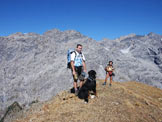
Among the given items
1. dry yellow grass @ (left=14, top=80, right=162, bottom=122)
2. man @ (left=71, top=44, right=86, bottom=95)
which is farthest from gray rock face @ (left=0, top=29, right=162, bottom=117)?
dry yellow grass @ (left=14, top=80, right=162, bottom=122)

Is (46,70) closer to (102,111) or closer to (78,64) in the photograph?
(78,64)

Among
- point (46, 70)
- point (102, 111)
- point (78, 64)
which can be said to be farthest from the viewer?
point (46, 70)

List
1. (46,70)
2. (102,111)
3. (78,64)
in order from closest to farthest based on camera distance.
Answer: (102,111)
(78,64)
(46,70)

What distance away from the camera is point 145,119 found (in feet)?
24.3

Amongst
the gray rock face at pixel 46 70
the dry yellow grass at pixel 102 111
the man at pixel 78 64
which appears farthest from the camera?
the gray rock face at pixel 46 70

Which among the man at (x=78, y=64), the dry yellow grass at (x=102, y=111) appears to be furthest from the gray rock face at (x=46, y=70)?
the dry yellow grass at (x=102, y=111)

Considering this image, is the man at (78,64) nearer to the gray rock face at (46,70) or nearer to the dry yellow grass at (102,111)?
the dry yellow grass at (102,111)

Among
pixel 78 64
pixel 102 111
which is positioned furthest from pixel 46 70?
pixel 102 111

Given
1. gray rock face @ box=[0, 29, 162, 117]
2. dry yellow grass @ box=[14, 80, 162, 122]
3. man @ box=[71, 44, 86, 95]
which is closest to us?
dry yellow grass @ box=[14, 80, 162, 122]

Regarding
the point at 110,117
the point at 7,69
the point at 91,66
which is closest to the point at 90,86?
the point at 110,117

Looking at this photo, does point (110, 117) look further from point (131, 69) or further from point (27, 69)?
point (27, 69)

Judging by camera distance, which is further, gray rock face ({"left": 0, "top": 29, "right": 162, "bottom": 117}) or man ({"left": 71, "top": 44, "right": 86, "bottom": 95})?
gray rock face ({"left": 0, "top": 29, "right": 162, "bottom": 117})

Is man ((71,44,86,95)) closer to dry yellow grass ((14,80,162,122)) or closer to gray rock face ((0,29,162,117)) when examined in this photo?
dry yellow grass ((14,80,162,122))

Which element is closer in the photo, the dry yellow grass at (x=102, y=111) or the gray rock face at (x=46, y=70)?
the dry yellow grass at (x=102, y=111)
